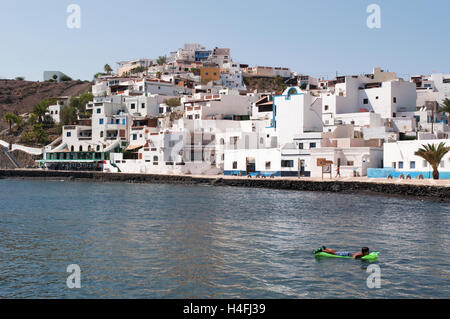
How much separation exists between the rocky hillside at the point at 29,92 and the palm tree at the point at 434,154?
382 feet

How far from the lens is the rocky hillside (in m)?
139

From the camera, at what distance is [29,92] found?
150 meters

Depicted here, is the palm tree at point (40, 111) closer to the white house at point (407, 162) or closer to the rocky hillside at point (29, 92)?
the rocky hillside at point (29, 92)

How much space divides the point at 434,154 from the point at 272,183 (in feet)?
54.7

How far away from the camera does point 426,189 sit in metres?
39.5

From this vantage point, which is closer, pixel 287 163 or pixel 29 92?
pixel 287 163

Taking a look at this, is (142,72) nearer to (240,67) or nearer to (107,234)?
(240,67)

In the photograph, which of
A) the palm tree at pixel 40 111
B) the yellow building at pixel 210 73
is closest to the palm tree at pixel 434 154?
the yellow building at pixel 210 73

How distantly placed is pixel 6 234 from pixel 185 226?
29.9ft
